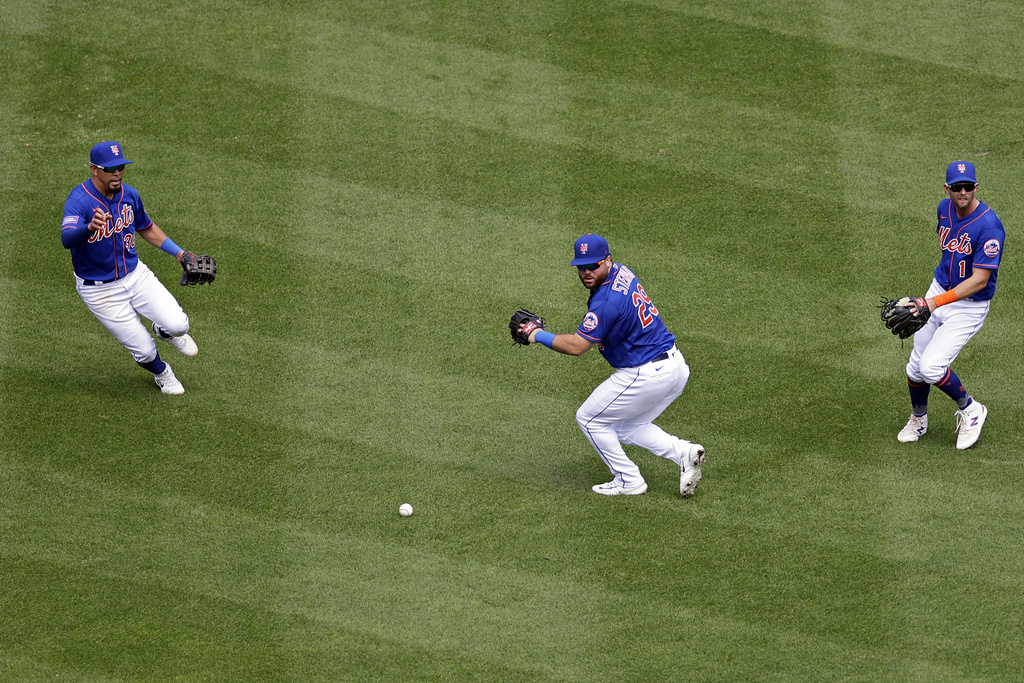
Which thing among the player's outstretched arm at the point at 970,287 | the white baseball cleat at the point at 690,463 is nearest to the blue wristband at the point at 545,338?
the white baseball cleat at the point at 690,463

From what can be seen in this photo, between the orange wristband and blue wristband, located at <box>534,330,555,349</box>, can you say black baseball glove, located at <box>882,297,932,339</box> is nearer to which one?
the orange wristband

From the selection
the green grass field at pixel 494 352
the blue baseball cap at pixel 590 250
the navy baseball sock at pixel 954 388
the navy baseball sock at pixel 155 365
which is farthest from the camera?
the navy baseball sock at pixel 155 365

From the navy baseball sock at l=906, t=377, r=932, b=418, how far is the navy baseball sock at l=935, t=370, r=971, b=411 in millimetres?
110

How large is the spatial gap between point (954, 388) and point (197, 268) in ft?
18.5

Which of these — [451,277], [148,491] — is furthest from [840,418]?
[148,491]

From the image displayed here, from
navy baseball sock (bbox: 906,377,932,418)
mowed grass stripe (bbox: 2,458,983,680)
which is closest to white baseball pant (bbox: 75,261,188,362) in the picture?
mowed grass stripe (bbox: 2,458,983,680)

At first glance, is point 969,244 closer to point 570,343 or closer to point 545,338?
point 570,343

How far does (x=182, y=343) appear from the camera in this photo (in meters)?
8.42

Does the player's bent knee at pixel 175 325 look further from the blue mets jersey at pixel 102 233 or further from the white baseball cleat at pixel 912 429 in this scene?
the white baseball cleat at pixel 912 429

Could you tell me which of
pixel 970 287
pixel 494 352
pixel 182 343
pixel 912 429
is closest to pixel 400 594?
pixel 494 352

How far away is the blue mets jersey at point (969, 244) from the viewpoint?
24.1 feet

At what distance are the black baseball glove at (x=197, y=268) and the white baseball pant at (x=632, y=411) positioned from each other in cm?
294

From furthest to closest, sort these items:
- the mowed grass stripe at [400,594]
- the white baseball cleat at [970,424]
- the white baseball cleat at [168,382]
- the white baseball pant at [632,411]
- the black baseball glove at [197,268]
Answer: the white baseball cleat at [168,382]
the white baseball cleat at [970,424]
the black baseball glove at [197,268]
the white baseball pant at [632,411]
the mowed grass stripe at [400,594]

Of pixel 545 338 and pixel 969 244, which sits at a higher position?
pixel 969 244
